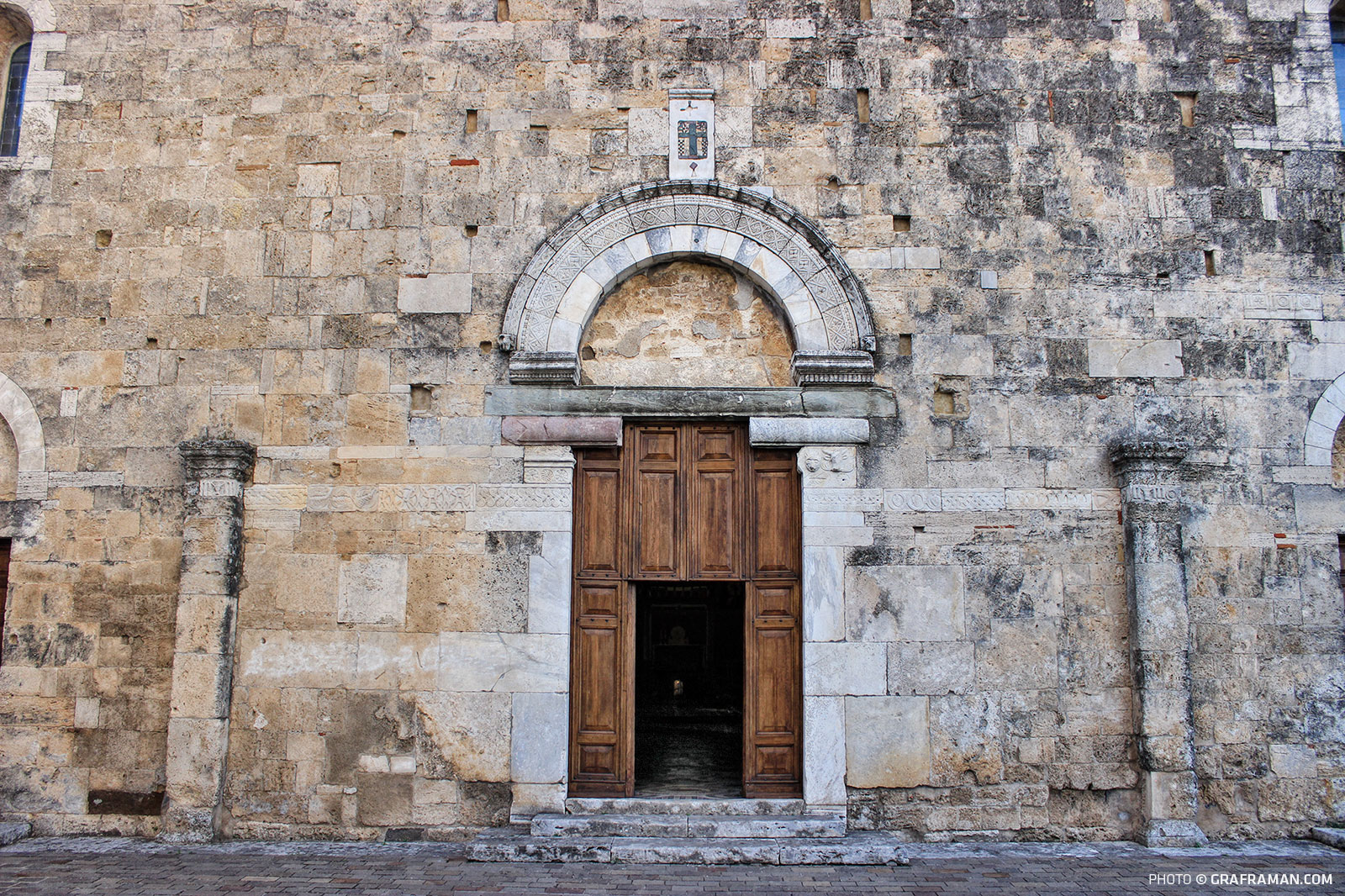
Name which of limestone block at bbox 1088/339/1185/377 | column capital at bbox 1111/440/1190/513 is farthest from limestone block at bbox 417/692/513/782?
limestone block at bbox 1088/339/1185/377

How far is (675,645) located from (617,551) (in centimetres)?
572

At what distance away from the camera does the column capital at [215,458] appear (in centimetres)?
638

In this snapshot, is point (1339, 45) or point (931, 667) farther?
point (1339, 45)

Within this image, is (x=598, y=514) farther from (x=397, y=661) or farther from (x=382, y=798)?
(x=382, y=798)

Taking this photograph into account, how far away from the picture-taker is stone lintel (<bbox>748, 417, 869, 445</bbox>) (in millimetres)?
6406

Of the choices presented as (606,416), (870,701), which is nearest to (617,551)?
(606,416)

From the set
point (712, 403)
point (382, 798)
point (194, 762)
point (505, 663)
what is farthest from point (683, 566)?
point (194, 762)

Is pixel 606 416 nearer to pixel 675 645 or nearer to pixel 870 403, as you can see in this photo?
pixel 870 403

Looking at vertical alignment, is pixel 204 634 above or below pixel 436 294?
below

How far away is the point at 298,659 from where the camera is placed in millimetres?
6316

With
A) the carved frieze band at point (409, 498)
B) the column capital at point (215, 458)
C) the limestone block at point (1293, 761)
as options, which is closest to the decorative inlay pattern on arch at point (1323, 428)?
the limestone block at point (1293, 761)

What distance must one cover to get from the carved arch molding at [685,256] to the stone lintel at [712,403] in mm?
137

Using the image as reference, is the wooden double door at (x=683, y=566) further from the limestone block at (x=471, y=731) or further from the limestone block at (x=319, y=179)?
the limestone block at (x=319, y=179)

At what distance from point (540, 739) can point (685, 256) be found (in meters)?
3.85
